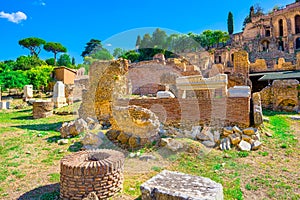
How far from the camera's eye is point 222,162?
18.0 ft

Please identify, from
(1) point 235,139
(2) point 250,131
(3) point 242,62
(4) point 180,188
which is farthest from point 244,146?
(3) point 242,62

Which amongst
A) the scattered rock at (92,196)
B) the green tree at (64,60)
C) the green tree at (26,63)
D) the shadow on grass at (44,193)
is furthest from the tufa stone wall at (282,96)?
the green tree at (64,60)

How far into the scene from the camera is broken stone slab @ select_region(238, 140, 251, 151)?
6055 mm

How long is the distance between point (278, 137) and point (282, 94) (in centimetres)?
534

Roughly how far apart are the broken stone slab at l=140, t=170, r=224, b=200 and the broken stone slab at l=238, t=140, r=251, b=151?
106 inches

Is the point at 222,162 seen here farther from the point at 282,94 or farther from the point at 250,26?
the point at 250,26

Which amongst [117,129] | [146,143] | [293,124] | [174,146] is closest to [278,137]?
[293,124]

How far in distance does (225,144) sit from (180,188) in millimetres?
3222

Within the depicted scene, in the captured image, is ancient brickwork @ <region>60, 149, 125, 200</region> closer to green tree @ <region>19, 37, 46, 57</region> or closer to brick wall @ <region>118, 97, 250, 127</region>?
brick wall @ <region>118, 97, 250, 127</region>

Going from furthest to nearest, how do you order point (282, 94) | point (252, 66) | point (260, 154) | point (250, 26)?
point (250, 26)
point (252, 66)
point (282, 94)
point (260, 154)

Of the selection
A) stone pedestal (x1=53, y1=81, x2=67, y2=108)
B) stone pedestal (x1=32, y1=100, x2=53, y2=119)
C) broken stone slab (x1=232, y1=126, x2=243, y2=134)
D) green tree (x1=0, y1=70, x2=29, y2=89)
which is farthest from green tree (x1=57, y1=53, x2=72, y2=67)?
broken stone slab (x1=232, y1=126, x2=243, y2=134)

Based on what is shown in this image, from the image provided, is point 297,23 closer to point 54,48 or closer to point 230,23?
point 230,23

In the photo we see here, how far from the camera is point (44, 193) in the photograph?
436 cm

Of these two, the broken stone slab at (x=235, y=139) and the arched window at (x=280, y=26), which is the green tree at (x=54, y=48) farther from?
the broken stone slab at (x=235, y=139)
